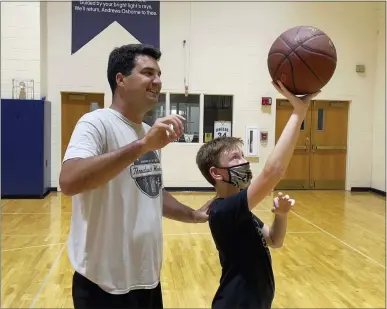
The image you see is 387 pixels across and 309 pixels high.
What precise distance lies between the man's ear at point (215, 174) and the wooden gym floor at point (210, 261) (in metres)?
1.84

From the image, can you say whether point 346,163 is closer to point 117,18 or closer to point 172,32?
point 172,32

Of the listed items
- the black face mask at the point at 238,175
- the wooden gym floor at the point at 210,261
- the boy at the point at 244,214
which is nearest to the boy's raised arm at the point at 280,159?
the boy at the point at 244,214

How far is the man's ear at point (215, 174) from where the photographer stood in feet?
5.77

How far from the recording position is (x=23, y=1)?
8.40 metres

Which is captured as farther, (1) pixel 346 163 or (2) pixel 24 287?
(1) pixel 346 163

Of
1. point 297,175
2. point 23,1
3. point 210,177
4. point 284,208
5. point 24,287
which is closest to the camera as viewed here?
point 284,208

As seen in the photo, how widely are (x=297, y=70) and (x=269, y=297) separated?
0.94 metres

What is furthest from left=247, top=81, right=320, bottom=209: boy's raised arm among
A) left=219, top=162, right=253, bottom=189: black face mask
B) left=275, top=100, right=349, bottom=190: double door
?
left=275, top=100, right=349, bottom=190: double door

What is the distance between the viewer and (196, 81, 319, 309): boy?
1492mm

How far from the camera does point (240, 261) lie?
65.0 inches

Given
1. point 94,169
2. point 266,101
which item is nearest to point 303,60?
point 94,169

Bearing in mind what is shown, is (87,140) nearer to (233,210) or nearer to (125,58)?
(125,58)

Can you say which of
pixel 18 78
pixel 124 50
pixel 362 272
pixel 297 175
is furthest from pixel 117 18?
pixel 124 50

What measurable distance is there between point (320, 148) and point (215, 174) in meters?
8.83
